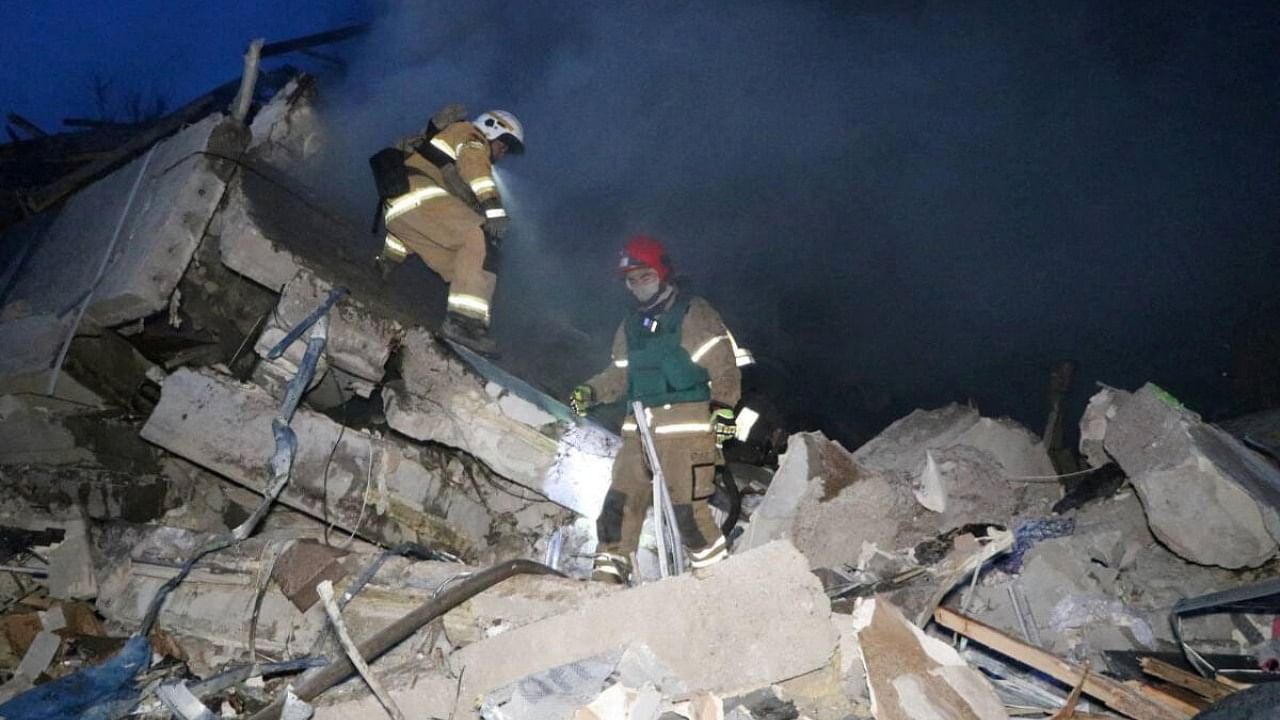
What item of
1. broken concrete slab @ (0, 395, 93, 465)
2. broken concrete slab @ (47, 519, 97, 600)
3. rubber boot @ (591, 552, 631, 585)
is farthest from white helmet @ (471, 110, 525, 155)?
broken concrete slab @ (47, 519, 97, 600)

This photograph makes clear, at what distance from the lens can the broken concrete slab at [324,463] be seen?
15.0 ft

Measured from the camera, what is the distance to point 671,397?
4.75 m

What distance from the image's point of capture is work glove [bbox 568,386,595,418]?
4898 mm

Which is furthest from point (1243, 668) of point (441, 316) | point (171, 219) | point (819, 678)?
point (171, 219)

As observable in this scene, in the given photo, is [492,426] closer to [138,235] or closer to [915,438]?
[138,235]

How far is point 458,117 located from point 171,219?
6.95 ft

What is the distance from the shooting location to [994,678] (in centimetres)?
278

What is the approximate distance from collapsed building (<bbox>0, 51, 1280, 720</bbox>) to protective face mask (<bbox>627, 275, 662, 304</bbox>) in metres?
1.20

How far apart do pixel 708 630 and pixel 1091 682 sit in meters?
1.42

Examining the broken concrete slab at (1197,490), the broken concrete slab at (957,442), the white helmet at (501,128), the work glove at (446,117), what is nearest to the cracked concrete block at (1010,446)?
the broken concrete slab at (957,442)

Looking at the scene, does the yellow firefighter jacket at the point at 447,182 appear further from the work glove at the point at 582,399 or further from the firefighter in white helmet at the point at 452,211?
the work glove at the point at 582,399

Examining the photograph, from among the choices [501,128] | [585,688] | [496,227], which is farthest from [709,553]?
[501,128]

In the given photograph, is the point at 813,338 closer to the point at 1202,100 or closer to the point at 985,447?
the point at 1202,100

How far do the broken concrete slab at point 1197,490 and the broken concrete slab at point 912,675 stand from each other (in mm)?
2039
